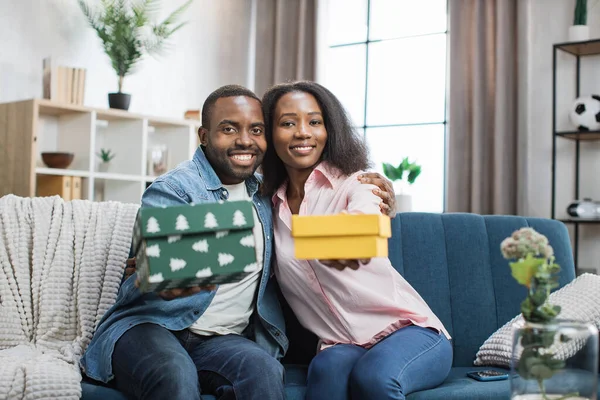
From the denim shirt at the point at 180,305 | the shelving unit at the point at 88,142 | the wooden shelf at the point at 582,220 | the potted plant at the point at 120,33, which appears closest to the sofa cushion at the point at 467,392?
the denim shirt at the point at 180,305

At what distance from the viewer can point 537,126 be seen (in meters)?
4.62

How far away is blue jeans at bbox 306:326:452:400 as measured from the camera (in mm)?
1804

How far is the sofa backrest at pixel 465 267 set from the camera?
7.84 ft

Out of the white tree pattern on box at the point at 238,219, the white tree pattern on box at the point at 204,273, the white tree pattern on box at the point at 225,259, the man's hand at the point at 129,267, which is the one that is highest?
the white tree pattern on box at the point at 238,219

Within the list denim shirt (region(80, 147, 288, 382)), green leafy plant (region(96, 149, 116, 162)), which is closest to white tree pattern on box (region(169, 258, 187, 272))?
denim shirt (region(80, 147, 288, 382))

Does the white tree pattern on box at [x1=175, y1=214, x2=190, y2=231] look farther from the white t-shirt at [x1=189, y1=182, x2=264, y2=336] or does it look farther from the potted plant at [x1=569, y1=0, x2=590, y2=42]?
the potted plant at [x1=569, y1=0, x2=590, y2=42]

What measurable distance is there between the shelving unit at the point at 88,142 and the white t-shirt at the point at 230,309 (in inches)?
88.1

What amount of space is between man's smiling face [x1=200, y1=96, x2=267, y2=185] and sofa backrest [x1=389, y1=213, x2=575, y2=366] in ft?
1.91

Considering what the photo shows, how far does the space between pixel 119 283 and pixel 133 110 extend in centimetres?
297

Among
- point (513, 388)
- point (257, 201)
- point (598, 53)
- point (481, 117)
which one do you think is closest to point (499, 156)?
point (481, 117)

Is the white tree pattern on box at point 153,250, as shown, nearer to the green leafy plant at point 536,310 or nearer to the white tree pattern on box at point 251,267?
the white tree pattern on box at point 251,267

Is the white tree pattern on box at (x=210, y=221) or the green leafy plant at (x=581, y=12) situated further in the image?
the green leafy plant at (x=581, y=12)

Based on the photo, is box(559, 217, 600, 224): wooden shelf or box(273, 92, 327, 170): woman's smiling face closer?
box(273, 92, 327, 170): woman's smiling face

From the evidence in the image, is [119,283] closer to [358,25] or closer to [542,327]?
[542,327]
